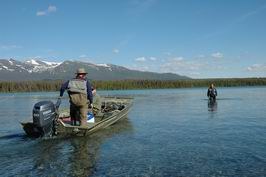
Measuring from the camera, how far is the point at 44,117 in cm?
1295

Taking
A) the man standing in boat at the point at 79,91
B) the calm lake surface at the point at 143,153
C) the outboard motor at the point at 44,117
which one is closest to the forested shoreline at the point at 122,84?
the calm lake surface at the point at 143,153

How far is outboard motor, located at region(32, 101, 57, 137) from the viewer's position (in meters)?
12.8

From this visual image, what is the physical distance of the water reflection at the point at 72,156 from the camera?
971 cm

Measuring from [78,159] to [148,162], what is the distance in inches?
76.4

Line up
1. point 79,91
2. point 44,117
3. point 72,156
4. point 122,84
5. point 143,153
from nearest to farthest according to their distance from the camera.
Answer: point 72,156, point 143,153, point 44,117, point 79,91, point 122,84

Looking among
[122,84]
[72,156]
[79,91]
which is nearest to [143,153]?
[72,156]

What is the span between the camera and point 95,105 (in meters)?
19.2

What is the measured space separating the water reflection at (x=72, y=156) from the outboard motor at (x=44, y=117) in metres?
0.54

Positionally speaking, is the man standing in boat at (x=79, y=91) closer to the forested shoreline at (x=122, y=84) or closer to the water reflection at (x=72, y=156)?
the water reflection at (x=72, y=156)

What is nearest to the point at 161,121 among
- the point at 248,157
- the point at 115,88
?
the point at 248,157

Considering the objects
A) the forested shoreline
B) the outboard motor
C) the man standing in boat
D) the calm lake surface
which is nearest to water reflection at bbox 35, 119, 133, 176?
the calm lake surface

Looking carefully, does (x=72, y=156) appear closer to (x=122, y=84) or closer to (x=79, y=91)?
(x=79, y=91)

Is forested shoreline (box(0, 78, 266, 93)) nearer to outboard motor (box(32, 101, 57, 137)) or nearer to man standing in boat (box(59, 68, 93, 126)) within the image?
man standing in boat (box(59, 68, 93, 126))

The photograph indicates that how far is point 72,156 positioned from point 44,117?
225 cm
